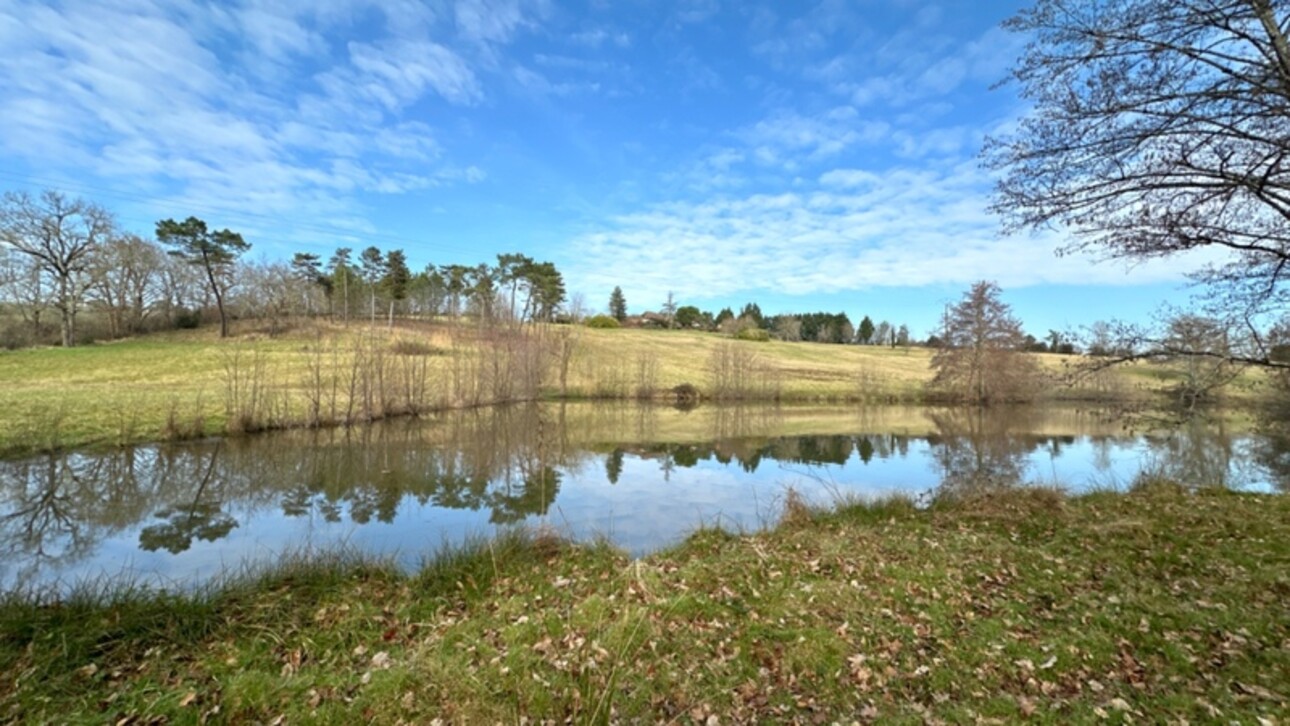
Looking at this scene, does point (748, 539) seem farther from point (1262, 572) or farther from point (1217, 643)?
point (1262, 572)

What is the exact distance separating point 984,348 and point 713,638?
38292mm

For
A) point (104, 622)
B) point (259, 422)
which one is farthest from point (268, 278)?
point (104, 622)

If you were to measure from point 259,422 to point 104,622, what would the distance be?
59.5 feet

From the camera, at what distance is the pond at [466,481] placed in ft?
28.7

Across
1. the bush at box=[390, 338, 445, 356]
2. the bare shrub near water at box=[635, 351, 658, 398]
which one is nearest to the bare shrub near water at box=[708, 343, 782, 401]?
the bare shrub near water at box=[635, 351, 658, 398]

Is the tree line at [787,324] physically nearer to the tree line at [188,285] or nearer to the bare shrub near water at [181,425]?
the tree line at [188,285]

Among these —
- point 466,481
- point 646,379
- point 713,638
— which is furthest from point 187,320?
point 713,638

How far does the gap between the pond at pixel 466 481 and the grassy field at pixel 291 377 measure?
5.01ft

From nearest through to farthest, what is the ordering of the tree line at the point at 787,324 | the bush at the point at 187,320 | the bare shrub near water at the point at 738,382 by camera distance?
the bare shrub near water at the point at 738,382 → the bush at the point at 187,320 → the tree line at the point at 787,324

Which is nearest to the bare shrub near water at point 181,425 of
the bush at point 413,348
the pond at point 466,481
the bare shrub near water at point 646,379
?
the pond at point 466,481

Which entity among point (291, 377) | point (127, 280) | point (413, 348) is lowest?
point (291, 377)

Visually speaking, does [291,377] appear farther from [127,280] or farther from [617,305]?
[617,305]

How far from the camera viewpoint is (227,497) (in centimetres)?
1205

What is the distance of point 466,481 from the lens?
Result: 14.0m
